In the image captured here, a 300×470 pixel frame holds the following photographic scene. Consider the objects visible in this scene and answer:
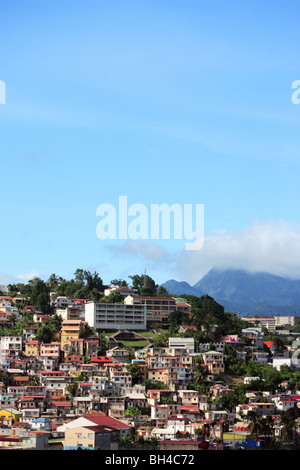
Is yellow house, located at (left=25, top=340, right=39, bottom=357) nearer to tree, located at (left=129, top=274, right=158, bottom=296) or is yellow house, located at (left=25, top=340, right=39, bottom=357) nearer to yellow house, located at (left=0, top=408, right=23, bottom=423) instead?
yellow house, located at (left=0, top=408, right=23, bottom=423)

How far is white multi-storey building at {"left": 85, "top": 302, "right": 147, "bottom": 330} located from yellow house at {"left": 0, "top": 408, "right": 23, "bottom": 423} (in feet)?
37.7

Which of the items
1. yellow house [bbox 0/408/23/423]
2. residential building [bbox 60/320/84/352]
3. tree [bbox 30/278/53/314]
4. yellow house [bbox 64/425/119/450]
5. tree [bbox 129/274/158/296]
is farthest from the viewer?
tree [bbox 129/274/158/296]

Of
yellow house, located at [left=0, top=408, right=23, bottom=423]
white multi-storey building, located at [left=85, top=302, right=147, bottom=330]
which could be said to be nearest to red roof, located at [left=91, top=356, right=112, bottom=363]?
white multi-storey building, located at [left=85, top=302, right=147, bottom=330]

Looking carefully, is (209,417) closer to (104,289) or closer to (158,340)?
(158,340)

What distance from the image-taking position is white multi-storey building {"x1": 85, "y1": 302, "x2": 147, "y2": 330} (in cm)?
4941

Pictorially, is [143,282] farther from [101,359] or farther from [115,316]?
[101,359]

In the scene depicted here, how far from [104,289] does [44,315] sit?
9.07m

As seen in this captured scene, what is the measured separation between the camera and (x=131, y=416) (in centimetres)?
3916

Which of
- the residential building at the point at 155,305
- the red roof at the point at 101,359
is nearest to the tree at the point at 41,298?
the residential building at the point at 155,305

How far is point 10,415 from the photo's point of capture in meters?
37.7

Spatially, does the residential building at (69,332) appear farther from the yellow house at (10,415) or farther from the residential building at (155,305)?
the yellow house at (10,415)

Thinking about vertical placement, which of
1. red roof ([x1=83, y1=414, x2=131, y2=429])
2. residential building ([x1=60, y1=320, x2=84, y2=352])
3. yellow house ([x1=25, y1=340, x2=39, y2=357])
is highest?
residential building ([x1=60, y1=320, x2=84, y2=352])

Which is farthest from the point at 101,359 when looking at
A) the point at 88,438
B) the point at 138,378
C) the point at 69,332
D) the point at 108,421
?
the point at 88,438
